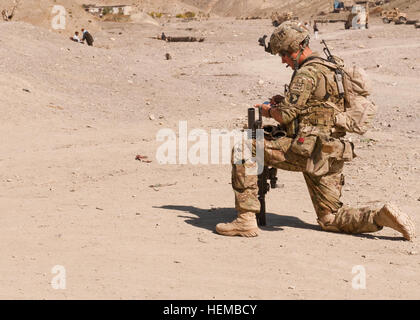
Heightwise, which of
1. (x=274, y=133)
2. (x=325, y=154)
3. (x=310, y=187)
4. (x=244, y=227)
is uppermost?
(x=274, y=133)

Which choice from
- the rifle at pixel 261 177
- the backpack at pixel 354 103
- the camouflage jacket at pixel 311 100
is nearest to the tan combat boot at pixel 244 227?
the rifle at pixel 261 177

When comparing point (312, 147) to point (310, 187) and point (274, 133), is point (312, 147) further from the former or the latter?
point (310, 187)

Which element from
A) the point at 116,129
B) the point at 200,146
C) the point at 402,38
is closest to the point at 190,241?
the point at 200,146

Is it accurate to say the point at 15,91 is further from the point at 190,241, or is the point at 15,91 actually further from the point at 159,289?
the point at 159,289

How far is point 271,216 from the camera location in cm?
718

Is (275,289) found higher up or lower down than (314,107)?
lower down

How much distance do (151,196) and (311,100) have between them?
2.63 metres

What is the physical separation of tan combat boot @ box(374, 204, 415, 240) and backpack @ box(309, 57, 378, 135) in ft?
2.38

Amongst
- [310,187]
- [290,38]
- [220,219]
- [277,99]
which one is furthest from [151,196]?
[290,38]

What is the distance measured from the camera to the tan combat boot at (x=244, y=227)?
6.25 m

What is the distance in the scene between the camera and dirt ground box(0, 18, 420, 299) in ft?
16.7

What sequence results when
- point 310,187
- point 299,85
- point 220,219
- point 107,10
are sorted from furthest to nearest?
point 107,10 → point 220,219 → point 310,187 → point 299,85

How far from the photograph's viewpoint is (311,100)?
6094mm

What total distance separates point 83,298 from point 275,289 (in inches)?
50.1
